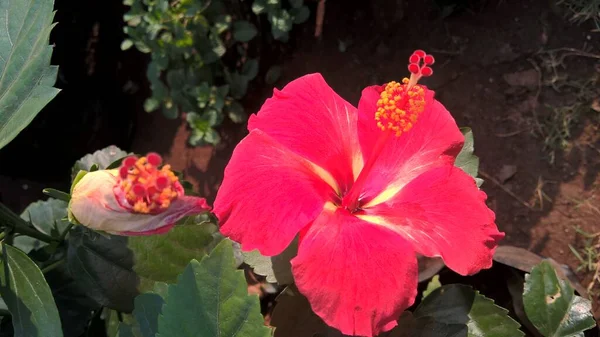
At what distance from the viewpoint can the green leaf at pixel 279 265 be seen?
1.00m

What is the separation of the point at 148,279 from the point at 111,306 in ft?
0.28

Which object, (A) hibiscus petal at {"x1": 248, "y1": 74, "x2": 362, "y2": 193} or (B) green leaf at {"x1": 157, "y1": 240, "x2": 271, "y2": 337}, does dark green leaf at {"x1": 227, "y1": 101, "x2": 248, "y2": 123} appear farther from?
(B) green leaf at {"x1": 157, "y1": 240, "x2": 271, "y2": 337}

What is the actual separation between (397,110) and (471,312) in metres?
0.46

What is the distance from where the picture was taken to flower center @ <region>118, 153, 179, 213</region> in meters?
0.80

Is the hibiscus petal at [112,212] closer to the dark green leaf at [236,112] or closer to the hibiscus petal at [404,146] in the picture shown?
the hibiscus petal at [404,146]

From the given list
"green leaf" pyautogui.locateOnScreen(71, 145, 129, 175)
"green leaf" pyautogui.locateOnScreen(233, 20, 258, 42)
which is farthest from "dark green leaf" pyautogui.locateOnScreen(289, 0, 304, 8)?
"green leaf" pyautogui.locateOnScreen(71, 145, 129, 175)

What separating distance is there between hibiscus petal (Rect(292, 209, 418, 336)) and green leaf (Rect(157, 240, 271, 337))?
81 millimetres

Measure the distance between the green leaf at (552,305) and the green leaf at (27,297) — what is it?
0.84 metres

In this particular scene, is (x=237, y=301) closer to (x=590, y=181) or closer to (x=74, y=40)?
(x=590, y=181)

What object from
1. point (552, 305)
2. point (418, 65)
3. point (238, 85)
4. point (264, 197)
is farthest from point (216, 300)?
point (238, 85)

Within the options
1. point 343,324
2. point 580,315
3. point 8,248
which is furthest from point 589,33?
point 8,248

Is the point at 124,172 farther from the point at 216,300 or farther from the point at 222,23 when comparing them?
the point at 222,23

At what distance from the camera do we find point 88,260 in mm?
1084

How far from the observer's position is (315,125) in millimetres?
952
